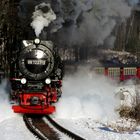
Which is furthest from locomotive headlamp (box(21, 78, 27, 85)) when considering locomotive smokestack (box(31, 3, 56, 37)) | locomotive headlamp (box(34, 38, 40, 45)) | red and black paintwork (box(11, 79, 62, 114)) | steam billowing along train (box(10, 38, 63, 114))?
locomotive smokestack (box(31, 3, 56, 37))

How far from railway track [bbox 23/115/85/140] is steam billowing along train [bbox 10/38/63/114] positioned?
333 mm

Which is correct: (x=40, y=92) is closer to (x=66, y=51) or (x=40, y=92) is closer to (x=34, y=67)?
(x=34, y=67)

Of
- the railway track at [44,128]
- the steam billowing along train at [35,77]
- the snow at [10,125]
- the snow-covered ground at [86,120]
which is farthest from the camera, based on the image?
the steam billowing along train at [35,77]

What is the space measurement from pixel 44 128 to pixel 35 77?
2.25 meters

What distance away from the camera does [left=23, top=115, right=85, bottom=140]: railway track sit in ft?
35.0

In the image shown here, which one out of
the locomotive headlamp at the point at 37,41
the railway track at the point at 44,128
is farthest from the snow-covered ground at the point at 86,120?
the locomotive headlamp at the point at 37,41

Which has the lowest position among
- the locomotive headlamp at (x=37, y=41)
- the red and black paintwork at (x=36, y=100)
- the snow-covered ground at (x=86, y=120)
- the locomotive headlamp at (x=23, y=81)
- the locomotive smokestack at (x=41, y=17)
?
the snow-covered ground at (x=86, y=120)

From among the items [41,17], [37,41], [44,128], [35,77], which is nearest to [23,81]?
[35,77]

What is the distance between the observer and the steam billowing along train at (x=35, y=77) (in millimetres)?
13758

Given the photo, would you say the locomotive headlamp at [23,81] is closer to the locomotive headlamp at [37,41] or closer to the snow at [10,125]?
the snow at [10,125]

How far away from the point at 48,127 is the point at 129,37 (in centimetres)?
2493

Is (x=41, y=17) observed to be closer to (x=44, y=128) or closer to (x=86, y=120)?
(x=86, y=120)

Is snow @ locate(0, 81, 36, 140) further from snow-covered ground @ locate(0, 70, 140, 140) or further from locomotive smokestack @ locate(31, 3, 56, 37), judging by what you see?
locomotive smokestack @ locate(31, 3, 56, 37)

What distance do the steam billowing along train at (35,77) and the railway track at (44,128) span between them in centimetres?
33
